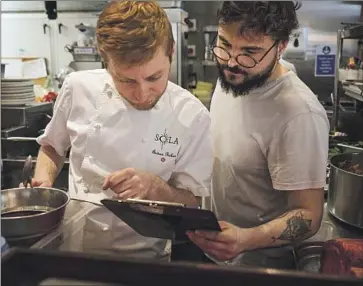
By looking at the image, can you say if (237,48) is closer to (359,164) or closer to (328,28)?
(359,164)

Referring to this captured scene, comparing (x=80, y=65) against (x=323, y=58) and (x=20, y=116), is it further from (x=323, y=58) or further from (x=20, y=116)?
(x=323, y=58)

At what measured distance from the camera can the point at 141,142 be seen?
1003 millimetres

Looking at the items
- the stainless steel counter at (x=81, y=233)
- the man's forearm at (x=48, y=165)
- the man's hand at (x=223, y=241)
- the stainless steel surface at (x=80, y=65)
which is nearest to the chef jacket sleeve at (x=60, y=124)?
the man's forearm at (x=48, y=165)

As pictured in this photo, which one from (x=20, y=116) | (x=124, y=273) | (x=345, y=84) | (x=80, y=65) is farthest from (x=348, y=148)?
(x=80, y=65)

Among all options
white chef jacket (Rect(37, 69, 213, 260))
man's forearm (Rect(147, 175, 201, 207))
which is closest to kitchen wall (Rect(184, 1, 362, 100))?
white chef jacket (Rect(37, 69, 213, 260))

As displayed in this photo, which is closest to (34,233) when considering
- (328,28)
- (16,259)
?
(16,259)

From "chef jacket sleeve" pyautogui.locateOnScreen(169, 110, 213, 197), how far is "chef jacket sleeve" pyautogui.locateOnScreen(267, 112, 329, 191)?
0.18 meters

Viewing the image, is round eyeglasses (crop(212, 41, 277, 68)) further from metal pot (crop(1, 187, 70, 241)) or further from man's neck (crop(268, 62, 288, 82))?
metal pot (crop(1, 187, 70, 241))

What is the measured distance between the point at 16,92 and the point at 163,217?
184cm

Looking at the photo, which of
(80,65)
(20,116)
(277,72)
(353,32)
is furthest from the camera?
(80,65)

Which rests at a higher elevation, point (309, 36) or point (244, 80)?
point (309, 36)

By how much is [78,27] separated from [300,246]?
2824mm

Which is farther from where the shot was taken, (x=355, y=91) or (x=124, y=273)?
(x=355, y=91)

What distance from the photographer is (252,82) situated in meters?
1.03
